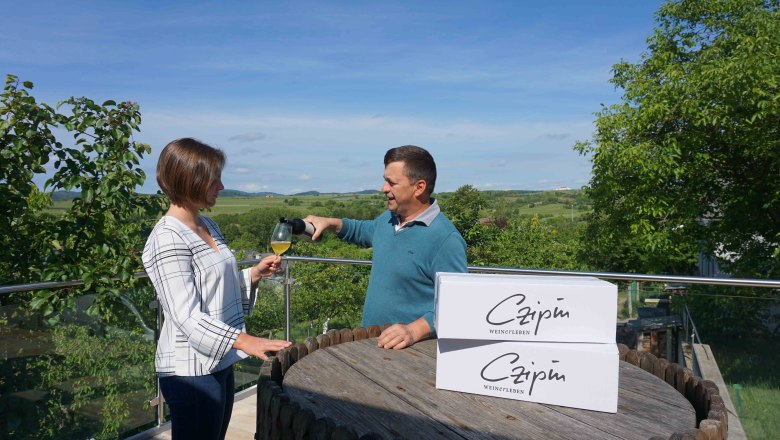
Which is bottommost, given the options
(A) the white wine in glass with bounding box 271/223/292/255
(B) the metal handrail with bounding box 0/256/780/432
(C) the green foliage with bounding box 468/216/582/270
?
(C) the green foliage with bounding box 468/216/582/270

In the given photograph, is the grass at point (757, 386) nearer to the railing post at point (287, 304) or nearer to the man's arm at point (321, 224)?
the man's arm at point (321, 224)

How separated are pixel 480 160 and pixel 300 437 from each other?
3755 inches

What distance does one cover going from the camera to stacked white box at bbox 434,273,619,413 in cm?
131

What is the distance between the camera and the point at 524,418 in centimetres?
129

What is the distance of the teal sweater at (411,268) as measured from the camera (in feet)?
6.88

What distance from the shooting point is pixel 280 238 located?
226 cm

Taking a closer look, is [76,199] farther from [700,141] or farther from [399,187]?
[700,141]

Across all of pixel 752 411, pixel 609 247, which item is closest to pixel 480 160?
pixel 609 247

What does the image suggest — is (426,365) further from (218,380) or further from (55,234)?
(55,234)

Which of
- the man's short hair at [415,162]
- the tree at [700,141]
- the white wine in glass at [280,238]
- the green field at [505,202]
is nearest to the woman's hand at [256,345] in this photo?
the white wine in glass at [280,238]

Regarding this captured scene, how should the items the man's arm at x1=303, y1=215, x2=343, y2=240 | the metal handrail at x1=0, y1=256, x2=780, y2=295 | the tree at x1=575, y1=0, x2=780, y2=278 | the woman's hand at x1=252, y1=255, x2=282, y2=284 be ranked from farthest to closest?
the tree at x1=575, y1=0, x2=780, y2=278, the metal handrail at x1=0, y1=256, x2=780, y2=295, the man's arm at x1=303, y1=215, x2=343, y2=240, the woman's hand at x1=252, y1=255, x2=282, y2=284

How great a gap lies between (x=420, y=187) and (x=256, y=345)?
917 mm

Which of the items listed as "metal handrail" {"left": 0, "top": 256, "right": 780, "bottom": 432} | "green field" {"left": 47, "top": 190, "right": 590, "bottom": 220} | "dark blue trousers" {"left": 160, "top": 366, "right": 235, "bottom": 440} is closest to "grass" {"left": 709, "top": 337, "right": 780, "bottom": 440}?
"metal handrail" {"left": 0, "top": 256, "right": 780, "bottom": 432}

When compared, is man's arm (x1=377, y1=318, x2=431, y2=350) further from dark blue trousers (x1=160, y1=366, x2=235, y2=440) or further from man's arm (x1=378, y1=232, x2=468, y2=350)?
dark blue trousers (x1=160, y1=366, x2=235, y2=440)
